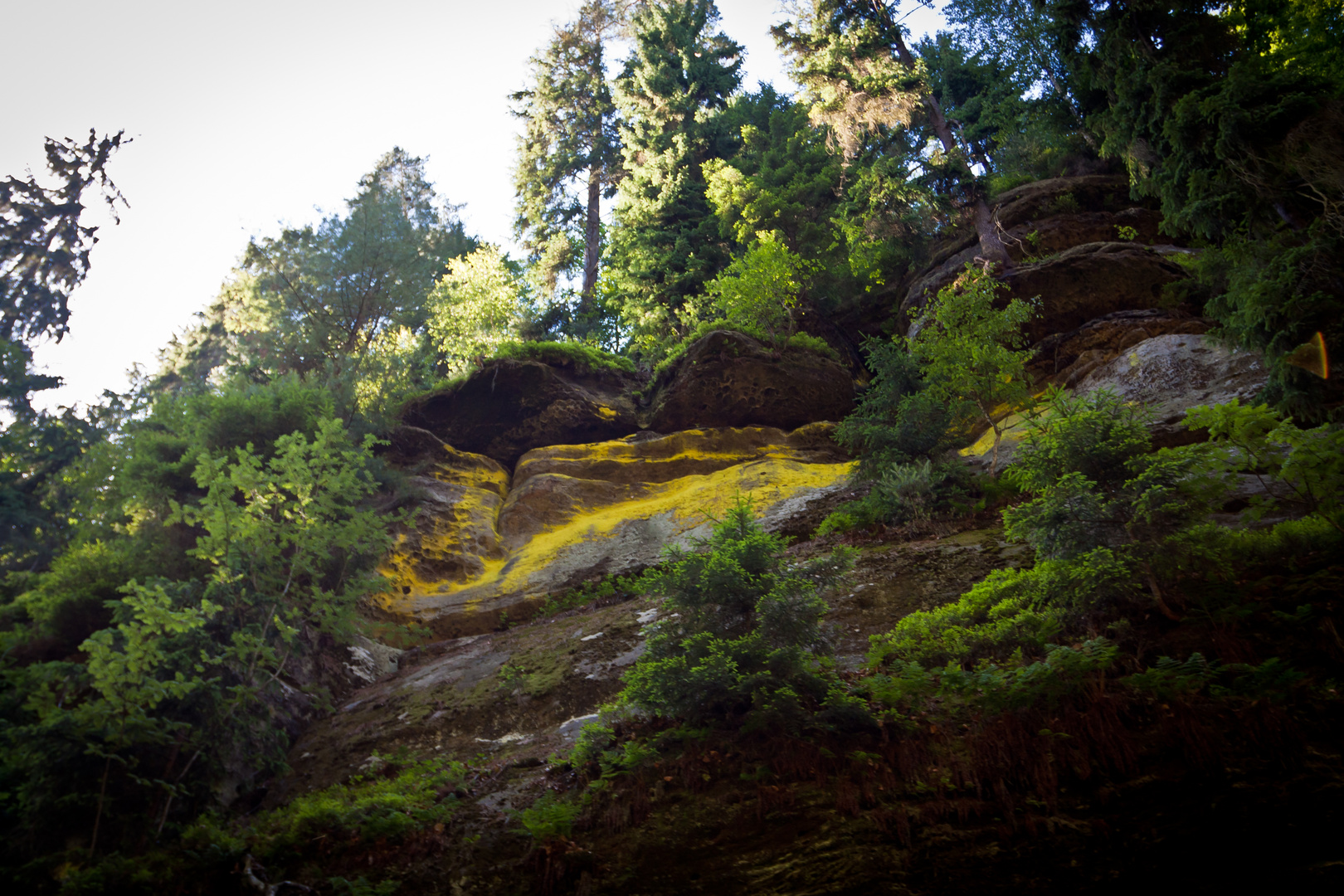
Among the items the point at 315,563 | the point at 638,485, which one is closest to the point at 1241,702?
the point at 315,563

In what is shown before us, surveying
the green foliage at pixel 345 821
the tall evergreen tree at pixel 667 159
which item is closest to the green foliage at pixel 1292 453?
the green foliage at pixel 345 821

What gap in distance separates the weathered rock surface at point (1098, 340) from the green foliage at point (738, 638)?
12.7 metres

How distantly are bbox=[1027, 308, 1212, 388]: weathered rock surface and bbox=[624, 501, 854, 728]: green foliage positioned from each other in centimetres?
1274

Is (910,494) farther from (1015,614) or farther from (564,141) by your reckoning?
(564,141)

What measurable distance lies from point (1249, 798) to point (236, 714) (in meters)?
9.82

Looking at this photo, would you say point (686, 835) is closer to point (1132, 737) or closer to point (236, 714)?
point (1132, 737)

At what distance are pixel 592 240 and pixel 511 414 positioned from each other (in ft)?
40.9

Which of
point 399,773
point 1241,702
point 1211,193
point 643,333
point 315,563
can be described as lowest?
point 399,773

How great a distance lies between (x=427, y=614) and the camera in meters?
13.8

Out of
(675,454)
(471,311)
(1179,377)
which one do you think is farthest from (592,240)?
(1179,377)

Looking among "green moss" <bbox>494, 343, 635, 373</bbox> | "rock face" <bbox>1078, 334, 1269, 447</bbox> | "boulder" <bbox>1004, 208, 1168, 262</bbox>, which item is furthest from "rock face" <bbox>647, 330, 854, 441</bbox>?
"rock face" <bbox>1078, 334, 1269, 447</bbox>

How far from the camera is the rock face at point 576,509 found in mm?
14461

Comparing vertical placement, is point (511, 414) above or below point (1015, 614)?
above

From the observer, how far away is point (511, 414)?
20.3m
